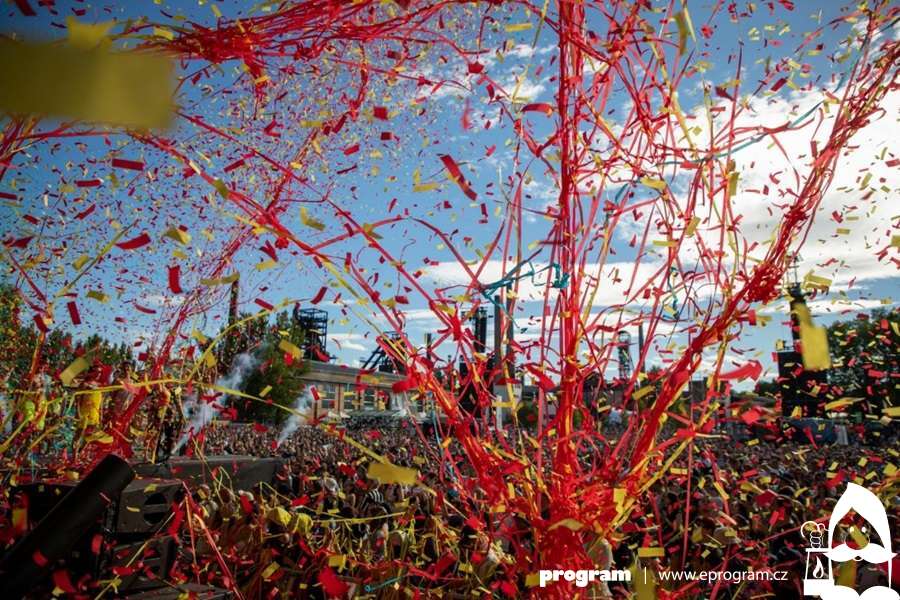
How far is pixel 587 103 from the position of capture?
6.69 ft

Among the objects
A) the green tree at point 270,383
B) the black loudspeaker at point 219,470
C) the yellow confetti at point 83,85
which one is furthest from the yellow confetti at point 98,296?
the green tree at point 270,383

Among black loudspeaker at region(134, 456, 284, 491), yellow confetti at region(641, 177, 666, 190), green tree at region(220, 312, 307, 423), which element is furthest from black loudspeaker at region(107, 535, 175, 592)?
green tree at region(220, 312, 307, 423)

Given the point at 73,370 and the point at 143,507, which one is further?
the point at 143,507

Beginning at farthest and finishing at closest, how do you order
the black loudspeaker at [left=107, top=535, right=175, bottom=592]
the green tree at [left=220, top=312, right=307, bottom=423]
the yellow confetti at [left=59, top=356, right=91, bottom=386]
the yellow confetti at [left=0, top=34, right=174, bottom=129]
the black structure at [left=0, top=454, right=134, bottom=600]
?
1. the green tree at [left=220, top=312, right=307, bottom=423]
2. the black loudspeaker at [left=107, top=535, right=175, bottom=592]
3. the yellow confetti at [left=59, top=356, right=91, bottom=386]
4. the black structure at [left=0, top=454, right=134, bottom=600]
5. the yellow confetti at [left=0, top=34, right=174, bottom=129]

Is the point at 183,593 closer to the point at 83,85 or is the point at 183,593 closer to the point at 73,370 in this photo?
the point at 73,370

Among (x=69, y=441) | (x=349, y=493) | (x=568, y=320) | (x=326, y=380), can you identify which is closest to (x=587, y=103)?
(x=568, y=320)

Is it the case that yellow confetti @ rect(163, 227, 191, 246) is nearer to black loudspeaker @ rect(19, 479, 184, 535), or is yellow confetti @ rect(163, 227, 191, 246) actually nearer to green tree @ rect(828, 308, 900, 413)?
black loudspeaker @ rect(19, 479, 184, 535)

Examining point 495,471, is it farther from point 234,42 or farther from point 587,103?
point 234,42

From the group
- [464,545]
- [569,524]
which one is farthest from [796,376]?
[569,524]

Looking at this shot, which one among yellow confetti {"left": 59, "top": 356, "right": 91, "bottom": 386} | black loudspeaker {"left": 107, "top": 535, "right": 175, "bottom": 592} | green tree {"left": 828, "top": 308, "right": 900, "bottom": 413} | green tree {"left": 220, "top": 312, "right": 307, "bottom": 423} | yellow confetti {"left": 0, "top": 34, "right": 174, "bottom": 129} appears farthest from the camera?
green tree {"left": 220, "top": 312, "right": 307, "bottom": 423}

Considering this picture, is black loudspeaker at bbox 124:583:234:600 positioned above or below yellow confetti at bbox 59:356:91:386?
below

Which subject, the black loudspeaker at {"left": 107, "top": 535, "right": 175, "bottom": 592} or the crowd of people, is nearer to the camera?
the black loudspeaker at {"left": 107, "top": 535, "right": 175, "bottom": 592}

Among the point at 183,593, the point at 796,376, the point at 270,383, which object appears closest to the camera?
the point at 183,593

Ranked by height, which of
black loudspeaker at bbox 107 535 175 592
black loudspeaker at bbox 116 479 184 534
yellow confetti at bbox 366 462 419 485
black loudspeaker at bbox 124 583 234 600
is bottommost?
black loudspeaker at bbox 124 583 234 600
